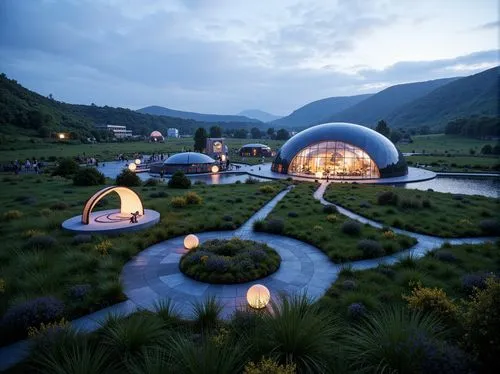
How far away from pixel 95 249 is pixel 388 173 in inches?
1416

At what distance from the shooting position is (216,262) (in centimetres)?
1175

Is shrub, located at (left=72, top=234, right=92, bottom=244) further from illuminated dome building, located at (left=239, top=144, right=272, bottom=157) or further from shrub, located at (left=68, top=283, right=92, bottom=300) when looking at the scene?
illuminated dome building, located at (left=239, top=144, right=272, bottom=157)

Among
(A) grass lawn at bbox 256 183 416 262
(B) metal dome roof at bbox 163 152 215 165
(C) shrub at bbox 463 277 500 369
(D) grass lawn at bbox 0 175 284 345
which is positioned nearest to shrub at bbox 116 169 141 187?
(D) grass lawn at bbox 0 175 284 345

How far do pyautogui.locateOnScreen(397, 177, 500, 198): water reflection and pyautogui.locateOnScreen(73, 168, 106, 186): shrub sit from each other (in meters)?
33.1

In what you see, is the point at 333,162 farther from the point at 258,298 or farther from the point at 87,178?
the point at 258,298

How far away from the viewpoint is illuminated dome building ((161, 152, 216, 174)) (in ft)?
145

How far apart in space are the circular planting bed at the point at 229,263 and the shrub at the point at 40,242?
6273 millimetres

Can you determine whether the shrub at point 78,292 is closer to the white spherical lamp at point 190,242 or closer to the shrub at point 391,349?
the white spherical lamp at point 190,242

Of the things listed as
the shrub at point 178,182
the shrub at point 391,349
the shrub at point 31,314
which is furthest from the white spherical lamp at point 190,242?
the shrub at point 178,182

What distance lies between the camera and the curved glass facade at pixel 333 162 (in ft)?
133

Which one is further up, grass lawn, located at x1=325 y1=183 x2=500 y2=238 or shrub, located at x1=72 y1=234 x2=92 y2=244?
shrub, located at x1=72 y1=234 x2=92 y2=244

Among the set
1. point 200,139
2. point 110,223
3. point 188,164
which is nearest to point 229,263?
point 110,223

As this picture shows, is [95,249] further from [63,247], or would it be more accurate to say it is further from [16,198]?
[16,198]

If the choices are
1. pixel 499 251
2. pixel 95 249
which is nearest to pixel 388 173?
pixel 499 251
